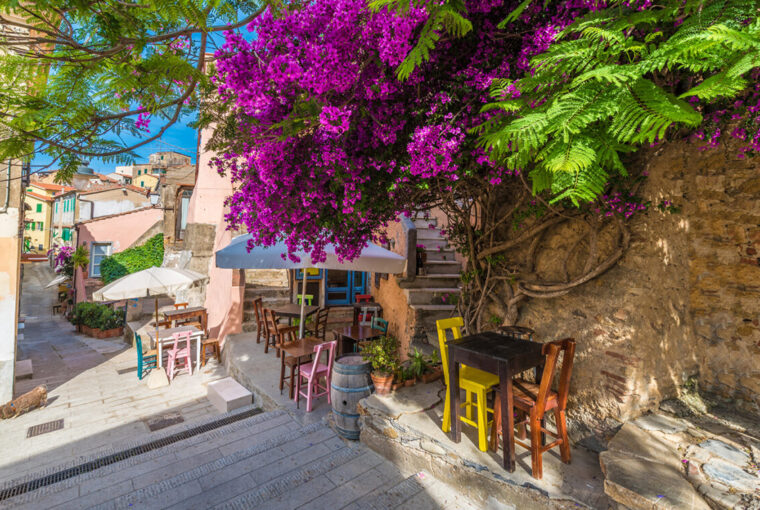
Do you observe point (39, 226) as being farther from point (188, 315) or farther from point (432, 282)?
point (432, 282)

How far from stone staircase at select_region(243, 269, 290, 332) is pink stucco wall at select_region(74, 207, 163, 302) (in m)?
13.1

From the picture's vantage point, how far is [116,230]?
61.8ft

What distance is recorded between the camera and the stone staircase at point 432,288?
595 centimetres

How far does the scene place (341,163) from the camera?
120 inches

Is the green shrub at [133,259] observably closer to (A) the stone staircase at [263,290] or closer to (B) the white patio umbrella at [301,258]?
(A) the stone staircase at [263,290]

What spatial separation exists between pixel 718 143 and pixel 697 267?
1210mm

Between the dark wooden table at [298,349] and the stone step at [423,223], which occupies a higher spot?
the stone step at [423,223]

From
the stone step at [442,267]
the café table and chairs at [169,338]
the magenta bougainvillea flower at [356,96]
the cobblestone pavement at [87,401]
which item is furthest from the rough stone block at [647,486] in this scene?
the café table and chairs at [169,338]

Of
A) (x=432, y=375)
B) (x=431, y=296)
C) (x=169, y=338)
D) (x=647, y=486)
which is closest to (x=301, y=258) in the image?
(x=431, y=296)

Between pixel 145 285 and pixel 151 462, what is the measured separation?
557 cm

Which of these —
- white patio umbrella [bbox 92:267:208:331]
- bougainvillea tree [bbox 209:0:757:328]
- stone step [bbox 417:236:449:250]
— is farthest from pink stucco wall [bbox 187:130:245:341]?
bougainvillea tree [bbox 209:0:757:328]

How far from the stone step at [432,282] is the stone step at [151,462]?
3.02 meters

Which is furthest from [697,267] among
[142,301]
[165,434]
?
[142,301]

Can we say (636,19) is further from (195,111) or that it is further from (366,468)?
(366,468)
